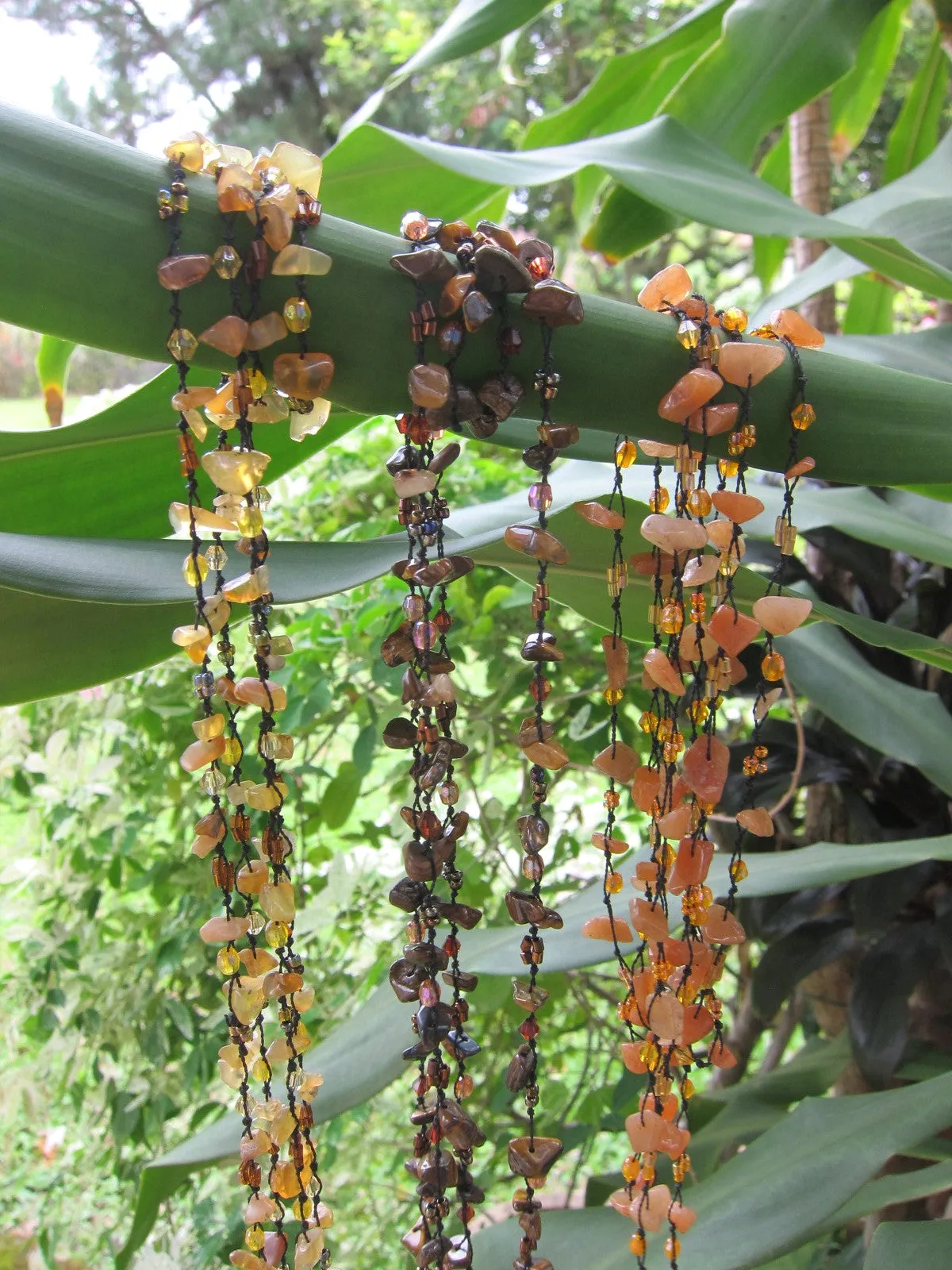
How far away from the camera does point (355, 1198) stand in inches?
29.6

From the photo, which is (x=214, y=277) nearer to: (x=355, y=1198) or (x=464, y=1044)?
(x=464, y=1044)

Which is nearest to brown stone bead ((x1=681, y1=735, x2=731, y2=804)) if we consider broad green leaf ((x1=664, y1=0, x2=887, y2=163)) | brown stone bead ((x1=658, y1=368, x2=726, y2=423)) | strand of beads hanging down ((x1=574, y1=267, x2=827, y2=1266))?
strand of beads hanging down ((x1=574, y1=267, x2=827, y2=1266))

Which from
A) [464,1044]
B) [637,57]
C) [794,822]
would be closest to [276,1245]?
[464,1044]

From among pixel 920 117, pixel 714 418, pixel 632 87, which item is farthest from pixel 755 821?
pixel 920 117

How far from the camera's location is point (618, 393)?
28 cm

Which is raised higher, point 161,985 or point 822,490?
point 822,490

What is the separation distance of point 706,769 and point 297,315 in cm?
18

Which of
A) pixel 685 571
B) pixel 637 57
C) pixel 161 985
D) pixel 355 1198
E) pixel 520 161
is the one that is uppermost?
pixel 637 57

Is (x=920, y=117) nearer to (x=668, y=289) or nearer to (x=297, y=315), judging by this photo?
(x=668, y=289)

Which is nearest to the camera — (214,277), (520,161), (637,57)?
(214,277)

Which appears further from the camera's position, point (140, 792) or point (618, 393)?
point (140, 792)

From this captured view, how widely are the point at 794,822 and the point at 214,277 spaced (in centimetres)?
64

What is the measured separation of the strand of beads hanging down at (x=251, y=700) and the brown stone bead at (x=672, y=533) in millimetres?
98

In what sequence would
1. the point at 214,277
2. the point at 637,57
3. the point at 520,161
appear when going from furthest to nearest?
the point at 637,57 < the point at 520,161 < the point at 214,277
